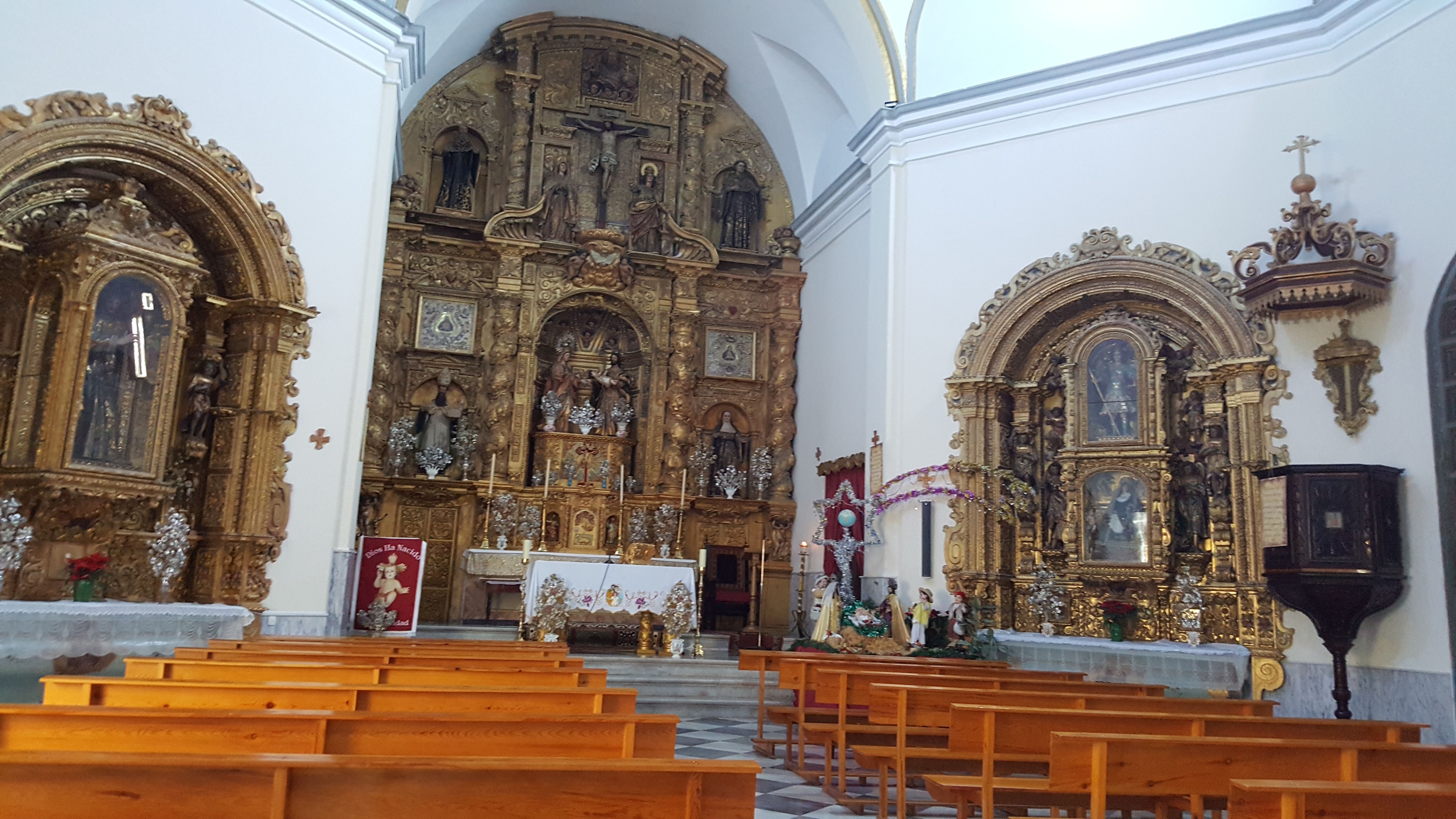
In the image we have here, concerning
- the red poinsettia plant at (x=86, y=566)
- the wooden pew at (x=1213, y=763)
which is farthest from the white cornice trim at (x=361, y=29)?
the wooden pew at (x=1213, y=763)

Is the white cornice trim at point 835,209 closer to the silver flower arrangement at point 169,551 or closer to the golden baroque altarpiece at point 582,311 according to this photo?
the golden baroque altarpiece at point 582,311

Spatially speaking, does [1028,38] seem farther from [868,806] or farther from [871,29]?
[868,806]

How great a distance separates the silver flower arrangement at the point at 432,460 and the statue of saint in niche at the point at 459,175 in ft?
13.0

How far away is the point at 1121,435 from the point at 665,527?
6.82m

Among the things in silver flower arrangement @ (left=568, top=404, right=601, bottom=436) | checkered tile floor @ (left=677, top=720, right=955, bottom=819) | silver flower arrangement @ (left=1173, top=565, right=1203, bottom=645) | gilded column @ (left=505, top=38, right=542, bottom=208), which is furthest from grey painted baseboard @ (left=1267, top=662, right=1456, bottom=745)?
gilded column @ (left=505, top=38, right=542, bottom=208)

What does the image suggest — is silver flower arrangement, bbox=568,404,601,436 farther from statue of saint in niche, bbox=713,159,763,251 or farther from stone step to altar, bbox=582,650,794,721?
stone step to altar, bbox=582,650,794,721

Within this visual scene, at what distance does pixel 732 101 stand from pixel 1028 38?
6068 mm

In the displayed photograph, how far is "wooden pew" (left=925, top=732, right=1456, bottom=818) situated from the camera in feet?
12.9

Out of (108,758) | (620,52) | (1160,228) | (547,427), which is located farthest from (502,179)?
(108,758)

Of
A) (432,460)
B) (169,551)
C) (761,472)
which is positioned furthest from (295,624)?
(761,472)

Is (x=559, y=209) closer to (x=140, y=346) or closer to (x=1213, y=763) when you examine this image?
(x=140, y=346)

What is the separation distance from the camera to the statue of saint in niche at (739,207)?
17688 mm

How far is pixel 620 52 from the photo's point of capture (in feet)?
57.2

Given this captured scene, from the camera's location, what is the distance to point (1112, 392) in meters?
12.1
